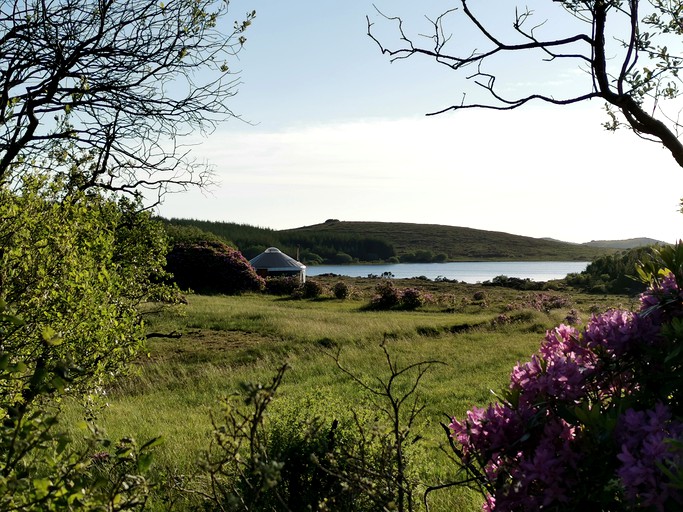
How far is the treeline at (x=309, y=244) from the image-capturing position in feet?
340

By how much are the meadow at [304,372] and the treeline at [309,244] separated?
75.3 m

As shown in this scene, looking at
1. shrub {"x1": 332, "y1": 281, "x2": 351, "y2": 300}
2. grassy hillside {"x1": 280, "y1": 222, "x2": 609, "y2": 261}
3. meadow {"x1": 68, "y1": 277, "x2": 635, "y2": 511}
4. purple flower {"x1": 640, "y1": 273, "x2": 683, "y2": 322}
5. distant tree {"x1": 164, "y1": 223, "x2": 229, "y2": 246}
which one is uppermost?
grassy hillside {"x1": 280, "y1": 222, "x2": 609, "y2": 261}

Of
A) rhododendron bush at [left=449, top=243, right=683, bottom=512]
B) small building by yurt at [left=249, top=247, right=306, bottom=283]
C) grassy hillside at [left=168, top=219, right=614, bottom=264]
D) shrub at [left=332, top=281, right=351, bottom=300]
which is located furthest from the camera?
grassy hillside at [left=168, top=219, right=614, bottom=264]

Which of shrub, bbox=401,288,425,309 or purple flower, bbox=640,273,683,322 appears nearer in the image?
purple flower, bbox=640,273,683,322

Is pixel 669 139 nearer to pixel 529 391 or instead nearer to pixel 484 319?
pixel 529 391

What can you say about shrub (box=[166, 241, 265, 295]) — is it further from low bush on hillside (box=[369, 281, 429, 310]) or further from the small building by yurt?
the small building by yurt

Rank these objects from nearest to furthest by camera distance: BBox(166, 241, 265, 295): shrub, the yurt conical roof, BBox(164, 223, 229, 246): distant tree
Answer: BBox(166, 241, 265, 295): shrub < BBox(164, 223, 229, 246): distant tree < the yurt conical roof

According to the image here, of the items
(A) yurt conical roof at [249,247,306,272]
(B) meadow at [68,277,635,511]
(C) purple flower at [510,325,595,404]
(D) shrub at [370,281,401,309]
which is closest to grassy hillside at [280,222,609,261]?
(A) yurt conical roof at [249,247,306,272]

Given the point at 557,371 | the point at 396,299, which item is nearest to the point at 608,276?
the point at 396,299

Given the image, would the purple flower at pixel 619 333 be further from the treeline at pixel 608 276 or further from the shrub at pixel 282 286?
the treeline at pixel 608 276

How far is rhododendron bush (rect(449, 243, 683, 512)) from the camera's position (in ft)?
7.06

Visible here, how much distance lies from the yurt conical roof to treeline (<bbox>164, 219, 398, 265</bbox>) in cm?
4219

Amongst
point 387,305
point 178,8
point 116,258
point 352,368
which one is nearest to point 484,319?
point 387,305

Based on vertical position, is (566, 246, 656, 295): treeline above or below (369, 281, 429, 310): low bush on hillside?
above
